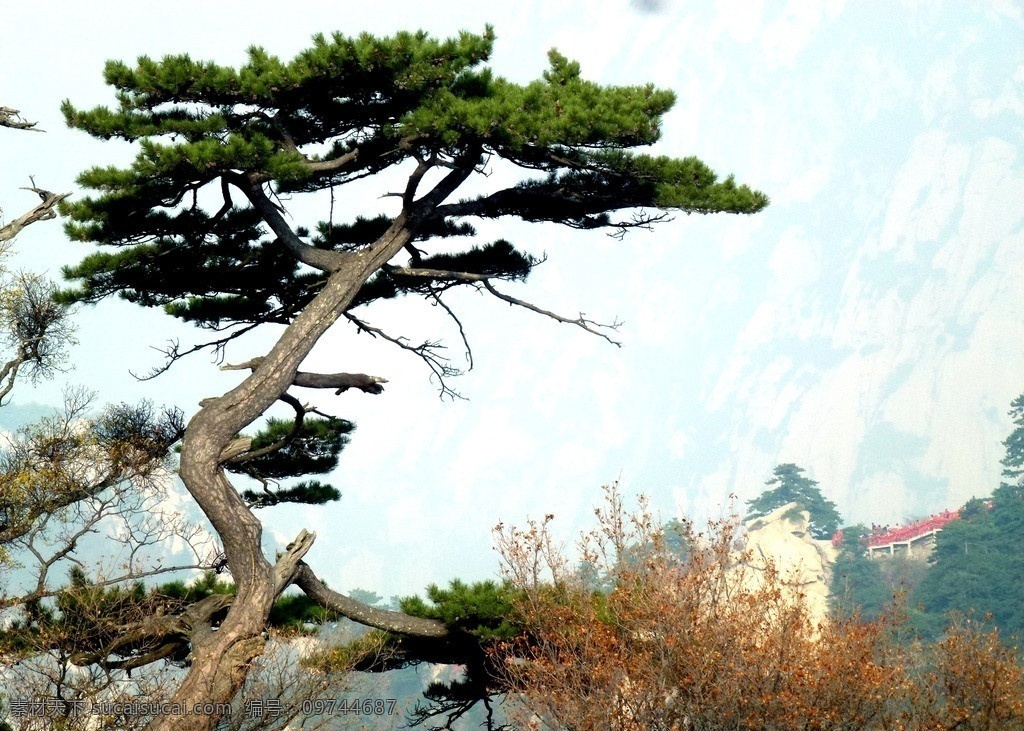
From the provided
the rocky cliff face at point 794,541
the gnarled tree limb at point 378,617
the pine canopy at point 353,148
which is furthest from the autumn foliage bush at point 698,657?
the rocky cliff face at point 794,541

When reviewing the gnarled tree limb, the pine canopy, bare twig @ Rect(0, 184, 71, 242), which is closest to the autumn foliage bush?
the gnarled tree limb

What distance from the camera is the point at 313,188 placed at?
9711 mm

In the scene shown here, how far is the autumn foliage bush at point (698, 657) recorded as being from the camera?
24.6ft

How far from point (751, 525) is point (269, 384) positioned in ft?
192

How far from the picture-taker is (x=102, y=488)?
36.1ft

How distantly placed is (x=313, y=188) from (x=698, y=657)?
17.9ft

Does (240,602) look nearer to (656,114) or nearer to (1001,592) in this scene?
(656,114)

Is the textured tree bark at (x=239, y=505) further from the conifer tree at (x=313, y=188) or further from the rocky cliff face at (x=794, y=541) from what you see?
the rocky cliff face at (x=794, y=541)

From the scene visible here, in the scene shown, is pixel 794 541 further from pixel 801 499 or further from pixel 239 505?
pixel 239 505

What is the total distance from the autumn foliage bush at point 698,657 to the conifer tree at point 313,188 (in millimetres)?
1555

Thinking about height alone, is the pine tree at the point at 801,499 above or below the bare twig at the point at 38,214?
above

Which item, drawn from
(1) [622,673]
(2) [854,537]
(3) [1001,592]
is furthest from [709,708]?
(2) [854,537]

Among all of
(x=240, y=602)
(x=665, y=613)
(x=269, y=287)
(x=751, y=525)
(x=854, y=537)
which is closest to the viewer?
(x=665, y=613)

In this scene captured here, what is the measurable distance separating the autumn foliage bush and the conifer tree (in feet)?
5.10
